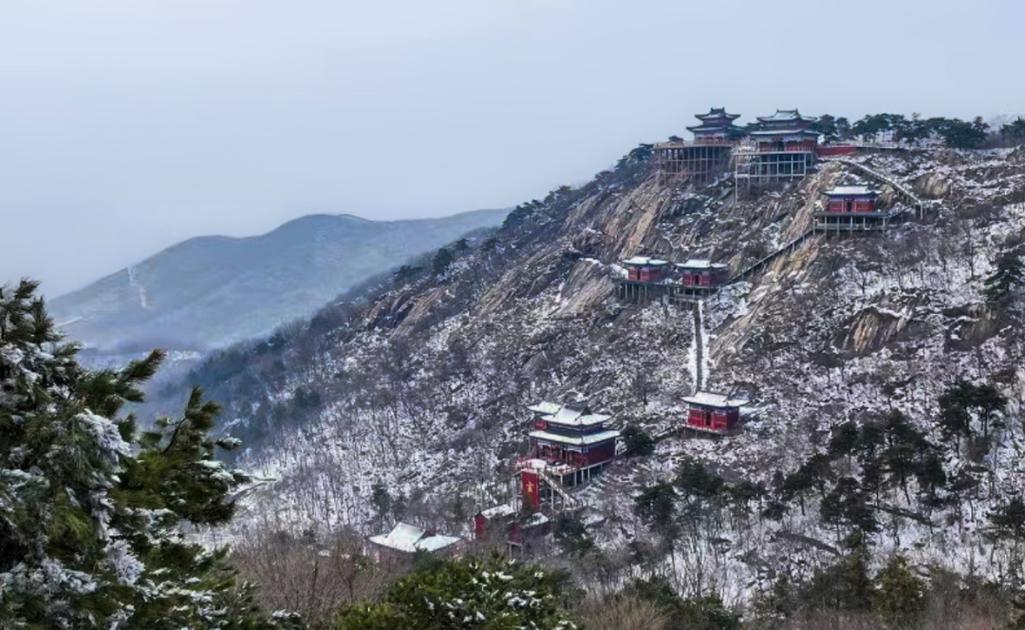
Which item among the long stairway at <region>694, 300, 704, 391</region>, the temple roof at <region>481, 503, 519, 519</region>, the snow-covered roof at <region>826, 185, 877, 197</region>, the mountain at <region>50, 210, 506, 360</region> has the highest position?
the snow-covered roof at <region>826, 185, 877, 197</region>

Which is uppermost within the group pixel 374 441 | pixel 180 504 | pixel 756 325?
pixel 180 504

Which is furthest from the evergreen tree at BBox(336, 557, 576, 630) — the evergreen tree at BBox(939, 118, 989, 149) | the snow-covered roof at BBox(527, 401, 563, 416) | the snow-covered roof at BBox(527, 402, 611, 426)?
the evergreen tree at BBox(939, 118, 989, 149)

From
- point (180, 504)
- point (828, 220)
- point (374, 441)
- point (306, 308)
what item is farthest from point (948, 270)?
point (306, 308)

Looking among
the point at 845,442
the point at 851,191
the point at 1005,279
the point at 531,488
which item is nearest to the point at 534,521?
the point at 531,488

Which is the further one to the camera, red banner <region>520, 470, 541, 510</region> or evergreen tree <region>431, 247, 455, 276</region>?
evergreen tree <region>431, 247, 455, 276</region>

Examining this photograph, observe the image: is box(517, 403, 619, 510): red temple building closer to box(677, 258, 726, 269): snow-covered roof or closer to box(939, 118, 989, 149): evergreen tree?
box(677, 258, 726, 269): snow-covered roof

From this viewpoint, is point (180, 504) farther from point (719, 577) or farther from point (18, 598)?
point (719, 577)
